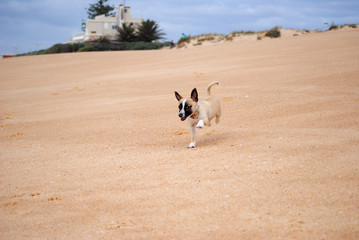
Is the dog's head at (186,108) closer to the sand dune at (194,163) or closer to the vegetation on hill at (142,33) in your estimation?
the sand dune at (194,163)

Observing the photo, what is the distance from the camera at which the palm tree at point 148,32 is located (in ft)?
137

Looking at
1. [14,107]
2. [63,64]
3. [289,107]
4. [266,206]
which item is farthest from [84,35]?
[266,206]

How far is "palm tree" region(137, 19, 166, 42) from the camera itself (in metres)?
41.8

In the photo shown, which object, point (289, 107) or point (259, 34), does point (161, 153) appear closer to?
point (289, 107)

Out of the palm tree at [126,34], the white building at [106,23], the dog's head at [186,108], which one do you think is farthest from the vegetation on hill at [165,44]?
the dog's head at [186,108]

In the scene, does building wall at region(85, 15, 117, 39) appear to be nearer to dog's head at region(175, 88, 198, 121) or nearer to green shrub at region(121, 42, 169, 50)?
green shrub at region(121, 42, 169, 50)

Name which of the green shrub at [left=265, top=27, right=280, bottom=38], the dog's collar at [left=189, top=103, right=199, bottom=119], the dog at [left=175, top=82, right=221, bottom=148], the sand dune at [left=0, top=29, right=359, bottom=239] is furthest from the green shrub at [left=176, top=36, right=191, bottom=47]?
the dog's collar at [left=189, top=103, right=199, bottom=119]

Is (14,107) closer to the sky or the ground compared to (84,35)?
closer to the ground

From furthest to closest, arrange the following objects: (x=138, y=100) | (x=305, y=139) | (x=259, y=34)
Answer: (x=259, y=34), (x=138, y=100), (x=305, y=139)

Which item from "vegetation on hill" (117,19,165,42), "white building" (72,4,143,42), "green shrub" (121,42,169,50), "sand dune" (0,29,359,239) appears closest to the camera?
"sand dune" (0,29,359,239)

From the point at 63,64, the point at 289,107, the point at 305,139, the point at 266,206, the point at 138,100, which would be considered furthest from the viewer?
the point at 63,64

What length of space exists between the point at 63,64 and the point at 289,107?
806 inches

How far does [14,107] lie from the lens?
39.7ft

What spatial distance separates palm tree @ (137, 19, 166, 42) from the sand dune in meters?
31.4
